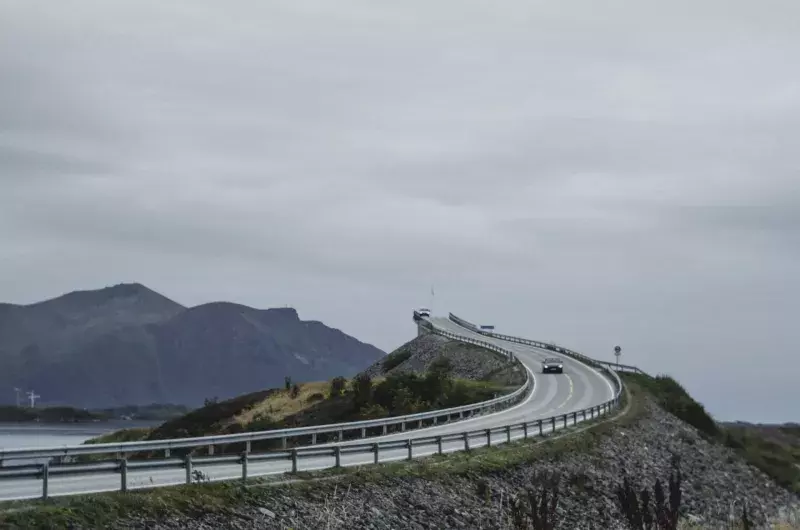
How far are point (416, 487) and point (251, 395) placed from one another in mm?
57601

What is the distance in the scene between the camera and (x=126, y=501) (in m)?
25.0

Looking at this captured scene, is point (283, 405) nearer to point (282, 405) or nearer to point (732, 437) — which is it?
point (282, 405)

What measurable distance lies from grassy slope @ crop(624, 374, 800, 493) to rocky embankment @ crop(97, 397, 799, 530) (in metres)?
2.93

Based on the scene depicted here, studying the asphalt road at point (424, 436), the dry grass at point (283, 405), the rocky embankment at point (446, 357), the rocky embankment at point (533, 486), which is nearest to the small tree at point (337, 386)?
the dry grass at point (283, 405)

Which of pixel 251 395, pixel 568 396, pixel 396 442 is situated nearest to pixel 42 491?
pixel 396 442

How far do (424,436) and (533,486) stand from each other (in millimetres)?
6529

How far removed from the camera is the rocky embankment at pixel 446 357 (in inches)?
4038

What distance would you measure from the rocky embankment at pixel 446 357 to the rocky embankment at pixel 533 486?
89.8 feet

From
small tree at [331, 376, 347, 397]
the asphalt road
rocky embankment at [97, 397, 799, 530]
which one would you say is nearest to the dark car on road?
the asphalt road

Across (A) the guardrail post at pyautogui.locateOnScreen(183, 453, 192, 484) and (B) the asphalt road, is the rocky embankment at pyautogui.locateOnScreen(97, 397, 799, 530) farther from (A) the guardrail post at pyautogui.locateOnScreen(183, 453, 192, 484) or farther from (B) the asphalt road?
(B) the asphalt road

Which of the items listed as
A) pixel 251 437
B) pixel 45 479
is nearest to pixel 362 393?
pixel 251 437

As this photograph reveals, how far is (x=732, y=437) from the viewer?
3211 inches

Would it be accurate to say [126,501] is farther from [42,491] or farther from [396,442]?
[396,442]

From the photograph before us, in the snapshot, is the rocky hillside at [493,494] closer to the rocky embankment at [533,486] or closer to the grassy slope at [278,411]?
the rocky embankment at [533,486]
